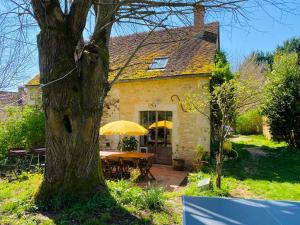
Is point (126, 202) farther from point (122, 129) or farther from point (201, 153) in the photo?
point (201, 153)

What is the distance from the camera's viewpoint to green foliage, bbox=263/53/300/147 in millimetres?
15258

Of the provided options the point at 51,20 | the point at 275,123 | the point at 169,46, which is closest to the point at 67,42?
the point at 51,20

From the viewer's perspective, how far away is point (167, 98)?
13734 millimetres

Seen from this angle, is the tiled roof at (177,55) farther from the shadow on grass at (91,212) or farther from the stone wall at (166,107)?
the shadow on grass at (91,212)

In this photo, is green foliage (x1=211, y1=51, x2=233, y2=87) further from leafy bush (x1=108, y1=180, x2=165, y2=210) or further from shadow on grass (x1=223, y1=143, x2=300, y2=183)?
leafy bush (x1=108, y1=180, x2=165, y2=210)

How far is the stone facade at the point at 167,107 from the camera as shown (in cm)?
1300

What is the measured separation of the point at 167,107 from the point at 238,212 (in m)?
10.0

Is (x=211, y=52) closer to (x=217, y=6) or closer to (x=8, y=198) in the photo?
(x=217, y=6)

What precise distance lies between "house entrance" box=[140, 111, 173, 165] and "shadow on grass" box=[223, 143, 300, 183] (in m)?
2.84

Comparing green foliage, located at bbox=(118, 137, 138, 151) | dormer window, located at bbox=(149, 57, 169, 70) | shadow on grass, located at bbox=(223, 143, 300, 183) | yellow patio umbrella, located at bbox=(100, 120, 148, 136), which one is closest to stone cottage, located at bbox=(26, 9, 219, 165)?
dormer window, located at bbox=(149, 57, 169, 70)

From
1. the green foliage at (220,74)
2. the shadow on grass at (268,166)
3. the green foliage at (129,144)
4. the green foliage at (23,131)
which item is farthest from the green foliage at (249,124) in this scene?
the green foliage at (23,131)

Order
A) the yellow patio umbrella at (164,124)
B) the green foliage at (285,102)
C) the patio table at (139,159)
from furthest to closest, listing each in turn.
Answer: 1. the green foliage at (285,102)
2. the yellow patio umbrella at (164,124)
3. the patio table at (139,159)

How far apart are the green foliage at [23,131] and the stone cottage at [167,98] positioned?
2319 millimetres

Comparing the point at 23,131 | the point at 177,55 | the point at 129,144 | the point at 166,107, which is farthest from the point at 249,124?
the point at 23,131
